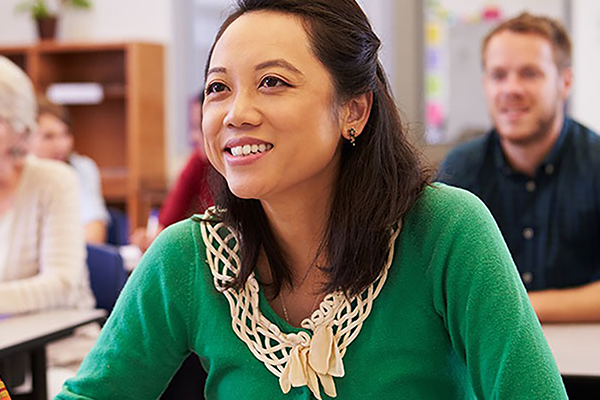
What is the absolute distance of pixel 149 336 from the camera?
4.65 feet

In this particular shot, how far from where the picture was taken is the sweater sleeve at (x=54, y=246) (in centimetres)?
244

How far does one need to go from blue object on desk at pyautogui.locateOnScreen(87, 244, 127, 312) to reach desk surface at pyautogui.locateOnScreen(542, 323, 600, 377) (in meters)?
1.44

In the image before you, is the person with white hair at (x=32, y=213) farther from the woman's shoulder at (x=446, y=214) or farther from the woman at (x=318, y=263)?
the woman's shoulder at (x=446, y=214)

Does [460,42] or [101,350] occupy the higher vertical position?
[460,42]

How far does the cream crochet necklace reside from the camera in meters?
1.30

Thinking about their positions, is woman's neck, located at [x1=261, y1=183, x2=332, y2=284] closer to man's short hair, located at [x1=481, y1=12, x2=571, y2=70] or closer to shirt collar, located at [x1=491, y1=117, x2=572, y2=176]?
shirt collar, located at [x1=491, y1=117, x2=572, y2=176]

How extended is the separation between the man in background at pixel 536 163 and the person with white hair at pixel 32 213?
115cm

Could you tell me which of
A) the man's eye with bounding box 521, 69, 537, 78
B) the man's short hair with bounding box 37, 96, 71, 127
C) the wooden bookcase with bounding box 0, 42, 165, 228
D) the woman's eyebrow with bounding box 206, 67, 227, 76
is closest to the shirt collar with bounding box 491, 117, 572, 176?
the man's eye with bounding box 521, 69, 537, 78

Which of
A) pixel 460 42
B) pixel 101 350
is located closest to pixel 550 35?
pixel 101 350

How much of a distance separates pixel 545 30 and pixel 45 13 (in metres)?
4.69

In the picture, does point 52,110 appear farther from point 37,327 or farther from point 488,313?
point 488,313

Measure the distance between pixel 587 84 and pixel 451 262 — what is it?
430 cm

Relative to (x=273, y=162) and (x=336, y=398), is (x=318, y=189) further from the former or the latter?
(x=336, y=398)

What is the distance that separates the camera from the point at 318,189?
1.34m
